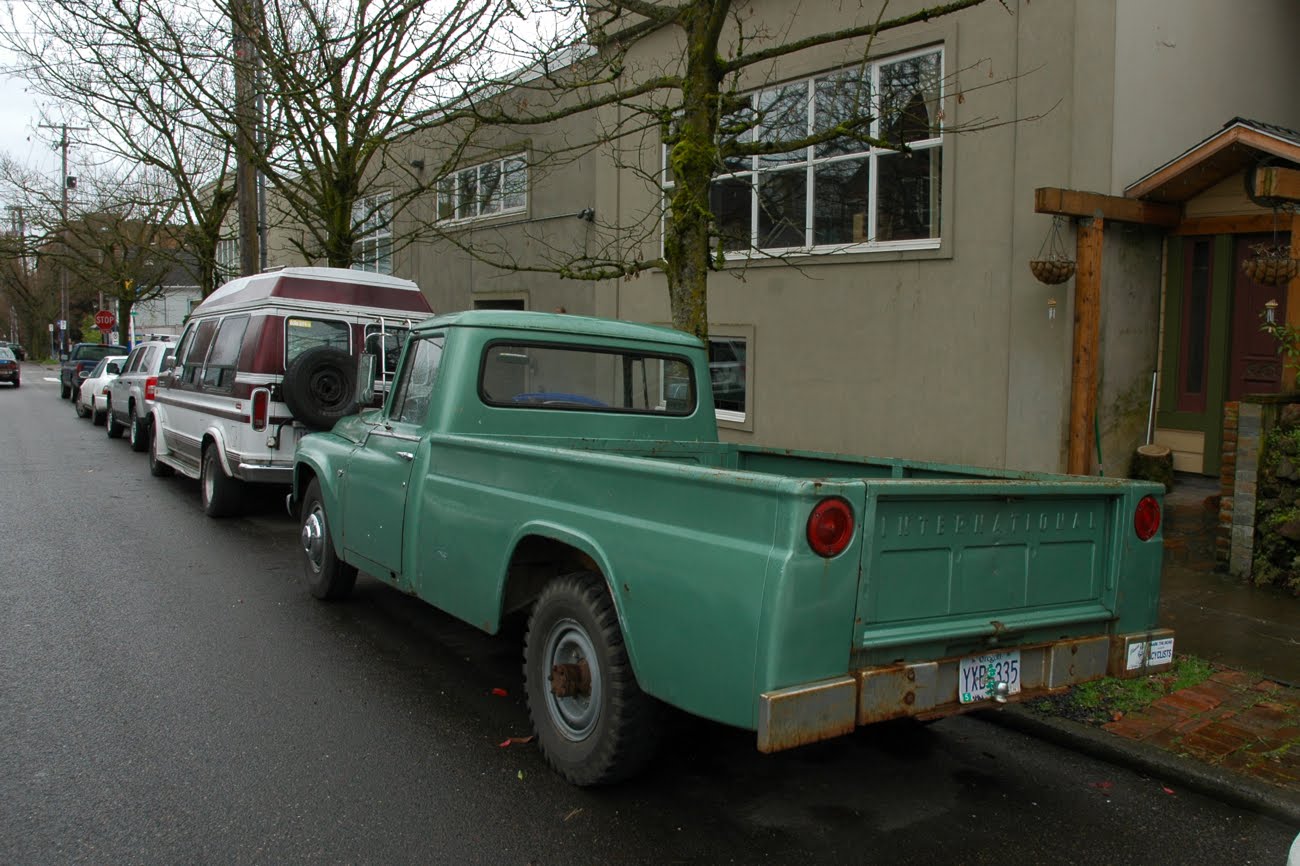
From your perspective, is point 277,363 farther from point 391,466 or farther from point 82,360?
point 82,360

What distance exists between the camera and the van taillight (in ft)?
29.2

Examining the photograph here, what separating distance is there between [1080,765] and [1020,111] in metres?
6.70

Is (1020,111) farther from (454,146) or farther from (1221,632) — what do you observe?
(454,146)

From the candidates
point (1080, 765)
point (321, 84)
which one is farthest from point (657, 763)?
point (321, 84)

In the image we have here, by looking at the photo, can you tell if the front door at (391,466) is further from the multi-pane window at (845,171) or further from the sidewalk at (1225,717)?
the multi-pane window at (845,171)

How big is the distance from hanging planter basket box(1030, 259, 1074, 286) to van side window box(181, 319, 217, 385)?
7972mm

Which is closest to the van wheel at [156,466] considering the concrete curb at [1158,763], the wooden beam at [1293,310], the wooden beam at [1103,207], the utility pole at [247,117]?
the utility pole at [247,117]

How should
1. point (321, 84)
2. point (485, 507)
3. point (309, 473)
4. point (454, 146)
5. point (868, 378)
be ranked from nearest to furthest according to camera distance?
point (485, 507) < point (309, 473) < point (868, 378) < point (321, 84) < point (454, 146)

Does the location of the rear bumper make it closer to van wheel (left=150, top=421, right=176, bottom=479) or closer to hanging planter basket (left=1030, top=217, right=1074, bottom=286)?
hanging planter basket (left=1030, top=217, right=1074, bottom=286)

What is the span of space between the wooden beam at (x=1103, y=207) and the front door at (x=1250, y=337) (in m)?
0.64

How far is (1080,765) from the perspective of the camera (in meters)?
4.38

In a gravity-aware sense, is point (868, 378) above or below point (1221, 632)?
above

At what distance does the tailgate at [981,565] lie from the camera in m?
3.29

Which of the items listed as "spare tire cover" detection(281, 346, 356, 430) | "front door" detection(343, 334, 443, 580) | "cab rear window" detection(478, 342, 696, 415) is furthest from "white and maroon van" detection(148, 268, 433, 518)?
"cab rear window" detection(478, 342, 696, 415)
